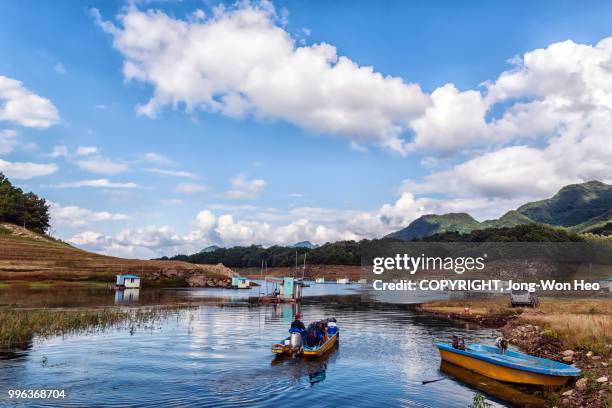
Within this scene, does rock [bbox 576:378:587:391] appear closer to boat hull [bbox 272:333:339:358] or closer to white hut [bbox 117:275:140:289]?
boat hull [bbox 272:333:339:358]

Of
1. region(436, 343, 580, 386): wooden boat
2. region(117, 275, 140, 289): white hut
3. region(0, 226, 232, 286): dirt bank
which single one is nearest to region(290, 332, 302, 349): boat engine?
region(436, 343, 580, 386): wooden boat

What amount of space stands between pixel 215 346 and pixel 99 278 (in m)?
100

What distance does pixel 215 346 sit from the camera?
127 feet

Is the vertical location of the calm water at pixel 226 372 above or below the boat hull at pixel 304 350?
below

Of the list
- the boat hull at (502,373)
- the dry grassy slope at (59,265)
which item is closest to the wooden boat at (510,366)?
the boat hull at (502,373)

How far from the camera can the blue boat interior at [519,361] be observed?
24641 millimetres

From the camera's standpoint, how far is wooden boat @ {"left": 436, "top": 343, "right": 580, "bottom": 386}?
2494 centimetres

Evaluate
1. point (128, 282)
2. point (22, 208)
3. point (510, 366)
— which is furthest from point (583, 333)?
point (22, 208)

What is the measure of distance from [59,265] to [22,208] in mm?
73984

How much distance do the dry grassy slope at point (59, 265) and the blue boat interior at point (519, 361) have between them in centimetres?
11284

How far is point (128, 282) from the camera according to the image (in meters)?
119

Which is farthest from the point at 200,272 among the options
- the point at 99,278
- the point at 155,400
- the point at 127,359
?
the point at 155,400

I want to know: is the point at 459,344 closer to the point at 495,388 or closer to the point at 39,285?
the point at 495,388

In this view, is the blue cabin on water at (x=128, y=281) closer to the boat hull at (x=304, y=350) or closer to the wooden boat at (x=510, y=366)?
the boat hull at (x=304, y=350)
